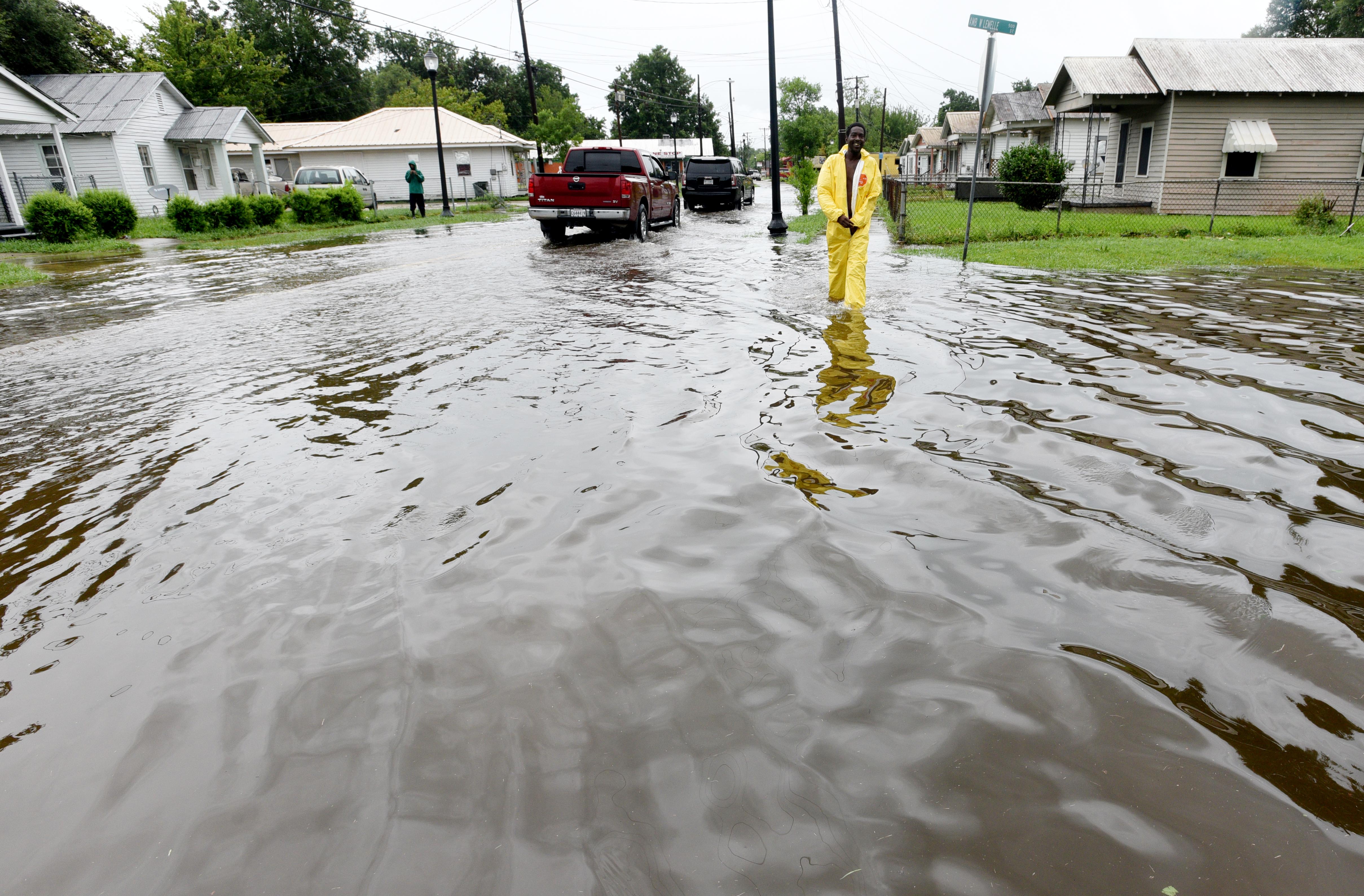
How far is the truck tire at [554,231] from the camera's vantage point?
1831cm

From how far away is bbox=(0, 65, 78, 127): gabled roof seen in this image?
76.7ft

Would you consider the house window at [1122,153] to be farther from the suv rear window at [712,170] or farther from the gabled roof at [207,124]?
the gabled roof at [207,124]

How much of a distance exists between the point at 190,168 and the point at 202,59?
17351mm

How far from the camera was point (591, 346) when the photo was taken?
290 inches

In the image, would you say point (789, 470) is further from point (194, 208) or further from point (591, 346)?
point (194, 208)

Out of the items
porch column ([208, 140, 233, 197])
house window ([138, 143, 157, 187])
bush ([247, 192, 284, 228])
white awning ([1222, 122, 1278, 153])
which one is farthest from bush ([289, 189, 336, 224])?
white awning ([1222, 122, 1278, 153])

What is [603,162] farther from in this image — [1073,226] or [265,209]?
[265,209]

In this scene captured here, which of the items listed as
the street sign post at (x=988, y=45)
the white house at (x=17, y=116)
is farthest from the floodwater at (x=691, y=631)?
the white house at (x=17, y=116)

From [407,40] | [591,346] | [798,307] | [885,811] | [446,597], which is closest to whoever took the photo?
[885,811]

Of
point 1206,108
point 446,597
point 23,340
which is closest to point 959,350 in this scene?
point 446,597

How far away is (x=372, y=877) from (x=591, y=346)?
575 centimetres

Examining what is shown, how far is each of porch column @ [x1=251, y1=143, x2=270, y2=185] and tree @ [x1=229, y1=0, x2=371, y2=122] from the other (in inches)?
1087

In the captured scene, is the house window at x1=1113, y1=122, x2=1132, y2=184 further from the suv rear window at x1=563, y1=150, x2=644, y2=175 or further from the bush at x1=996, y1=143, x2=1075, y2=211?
the suv rear window at x1=563, y1=150, x2=644, y2=175

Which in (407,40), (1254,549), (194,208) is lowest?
(1254,549)
